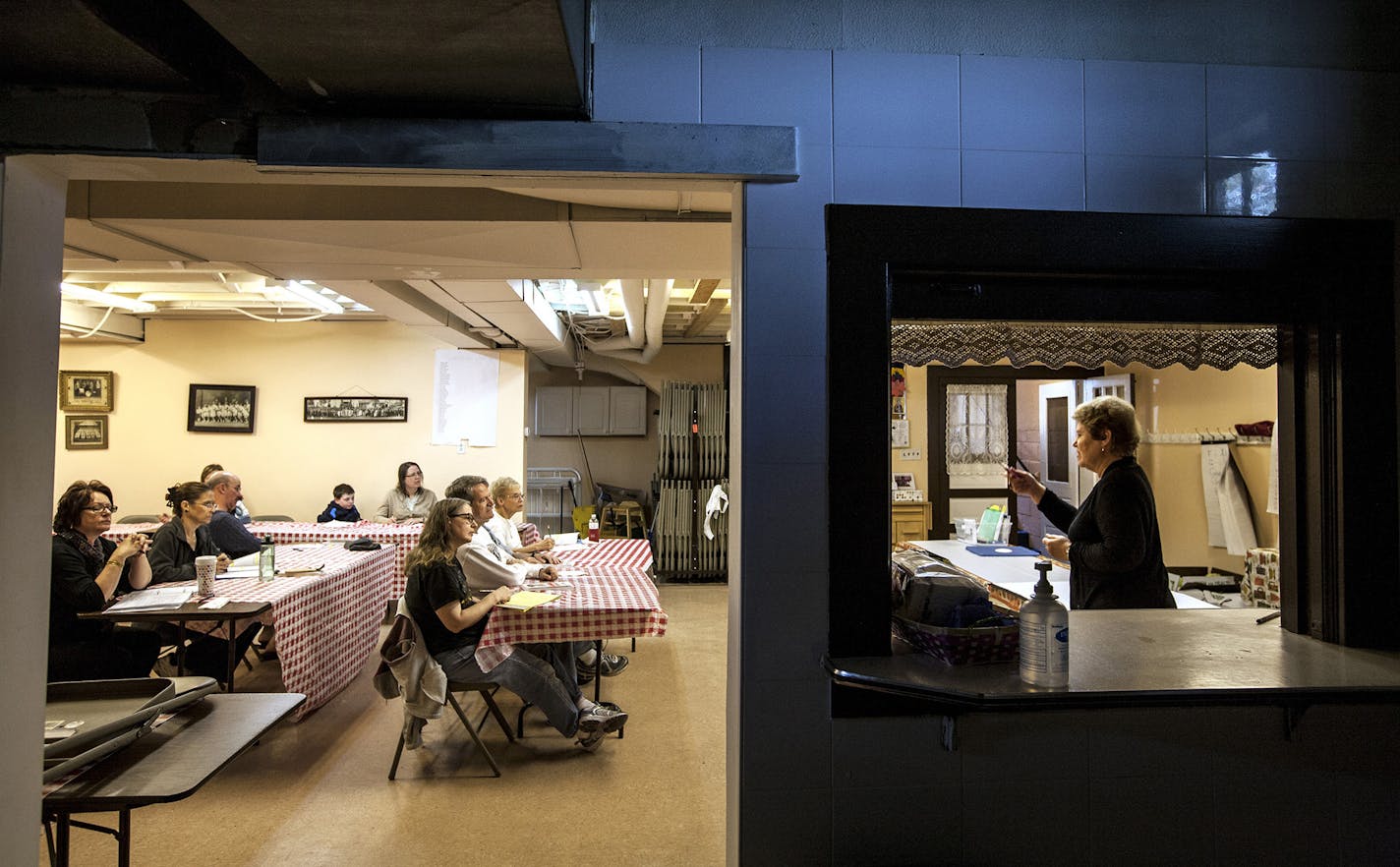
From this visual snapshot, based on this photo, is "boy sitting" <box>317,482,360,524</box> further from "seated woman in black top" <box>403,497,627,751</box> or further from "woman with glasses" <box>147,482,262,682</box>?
"seated woman in black top" <box>403,497,627,751</box>

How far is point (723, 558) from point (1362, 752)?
5.84 metres

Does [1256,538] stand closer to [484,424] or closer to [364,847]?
[364,847]

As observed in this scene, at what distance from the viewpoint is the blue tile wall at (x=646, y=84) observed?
151 cm

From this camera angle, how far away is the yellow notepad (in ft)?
9.73

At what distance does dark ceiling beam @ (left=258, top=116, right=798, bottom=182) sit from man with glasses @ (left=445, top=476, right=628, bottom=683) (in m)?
2.13

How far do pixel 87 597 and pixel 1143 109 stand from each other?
4033 mm

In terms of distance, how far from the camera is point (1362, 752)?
1570 millimetres

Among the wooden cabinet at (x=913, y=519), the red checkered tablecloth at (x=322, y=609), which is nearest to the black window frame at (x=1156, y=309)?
the red checkered tablecloth at (x=322, y=609)

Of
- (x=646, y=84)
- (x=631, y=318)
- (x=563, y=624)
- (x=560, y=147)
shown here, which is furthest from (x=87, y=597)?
(x=631, y=318)

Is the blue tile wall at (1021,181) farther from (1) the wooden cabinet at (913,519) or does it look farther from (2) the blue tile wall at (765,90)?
(1) the wooden cabinet at (913,519)

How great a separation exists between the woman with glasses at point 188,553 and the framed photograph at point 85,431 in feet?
15.7

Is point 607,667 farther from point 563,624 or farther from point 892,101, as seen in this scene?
point 892,101

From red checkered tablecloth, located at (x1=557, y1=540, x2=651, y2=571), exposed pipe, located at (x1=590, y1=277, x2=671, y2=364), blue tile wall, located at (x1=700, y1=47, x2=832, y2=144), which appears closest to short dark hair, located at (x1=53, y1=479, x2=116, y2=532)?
red checkered tablecloth, located at (x1=557, y1=540, x2=651, y2=571)

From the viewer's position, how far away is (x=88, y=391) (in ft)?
23.5
